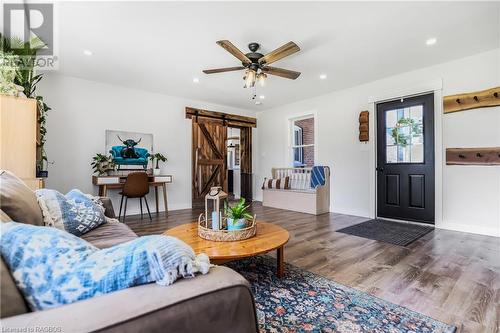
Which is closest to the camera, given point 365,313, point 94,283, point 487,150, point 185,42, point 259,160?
point 94,283

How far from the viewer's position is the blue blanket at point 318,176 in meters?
5.10

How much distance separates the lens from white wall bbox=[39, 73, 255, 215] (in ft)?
14.0

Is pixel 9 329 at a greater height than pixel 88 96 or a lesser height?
lesser

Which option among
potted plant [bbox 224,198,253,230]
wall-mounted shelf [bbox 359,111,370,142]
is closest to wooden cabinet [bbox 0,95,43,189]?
potted plant [bbox 224,198,253,230]

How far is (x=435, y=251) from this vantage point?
279 centimetres

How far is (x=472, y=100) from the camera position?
3.53 metres

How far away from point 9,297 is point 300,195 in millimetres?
4860

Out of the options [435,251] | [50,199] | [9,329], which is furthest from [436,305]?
[50,199]

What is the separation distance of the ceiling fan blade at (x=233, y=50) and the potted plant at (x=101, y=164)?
10.4 ft

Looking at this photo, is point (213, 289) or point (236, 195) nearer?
point (213, 289)

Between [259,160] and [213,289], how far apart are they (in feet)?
21.5

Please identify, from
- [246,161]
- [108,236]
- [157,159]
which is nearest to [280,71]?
[108,236]

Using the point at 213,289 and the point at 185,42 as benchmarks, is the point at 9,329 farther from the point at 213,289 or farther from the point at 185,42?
the point at 185,42

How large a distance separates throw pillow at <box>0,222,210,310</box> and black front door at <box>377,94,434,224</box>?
447 centimetres
